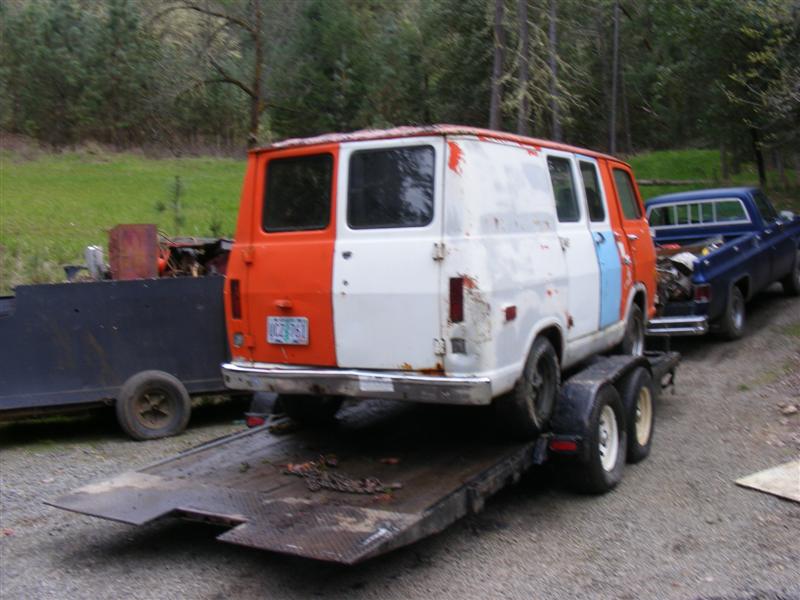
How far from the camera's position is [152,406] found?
8180 millimetres

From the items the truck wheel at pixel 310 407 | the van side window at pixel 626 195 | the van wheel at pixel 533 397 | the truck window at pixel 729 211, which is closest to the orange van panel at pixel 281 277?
the truck wheel at pixel 310 407

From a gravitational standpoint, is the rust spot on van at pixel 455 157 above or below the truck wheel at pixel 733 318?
above

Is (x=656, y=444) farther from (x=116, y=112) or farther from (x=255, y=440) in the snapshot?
(x=116, y=112)

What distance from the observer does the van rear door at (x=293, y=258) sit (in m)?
5.36

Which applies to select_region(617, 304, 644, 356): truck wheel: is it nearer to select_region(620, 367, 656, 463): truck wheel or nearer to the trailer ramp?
select_region(620, 367, 656, 463): truck wheel

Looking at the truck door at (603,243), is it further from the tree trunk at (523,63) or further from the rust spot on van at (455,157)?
the tree trunk at (523,63)

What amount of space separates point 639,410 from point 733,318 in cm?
455

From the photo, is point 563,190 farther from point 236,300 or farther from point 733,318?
point 733,318

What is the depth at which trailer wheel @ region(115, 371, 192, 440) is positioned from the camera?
792 centimetres

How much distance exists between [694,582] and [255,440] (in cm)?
322

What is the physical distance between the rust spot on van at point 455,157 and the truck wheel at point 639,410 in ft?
8.44

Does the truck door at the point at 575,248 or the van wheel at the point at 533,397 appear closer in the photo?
the van wheel at the point at 533,397

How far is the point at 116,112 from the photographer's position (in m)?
34.1

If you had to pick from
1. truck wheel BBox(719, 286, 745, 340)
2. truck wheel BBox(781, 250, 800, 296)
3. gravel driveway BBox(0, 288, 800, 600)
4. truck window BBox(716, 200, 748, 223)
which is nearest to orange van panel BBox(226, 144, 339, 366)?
gravel driveway BBox(0, 288, 800, 600)
